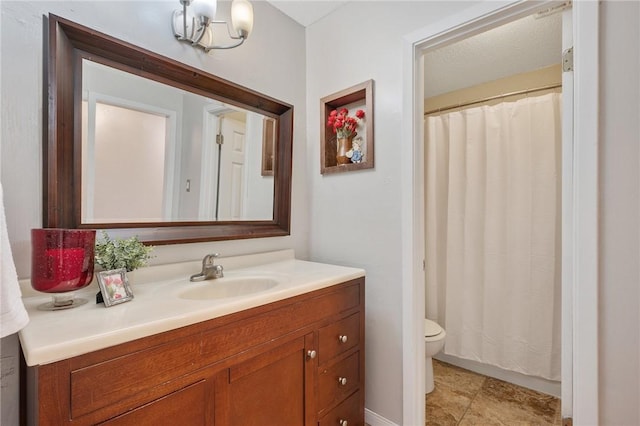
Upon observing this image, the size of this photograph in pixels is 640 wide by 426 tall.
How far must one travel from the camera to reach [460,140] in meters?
2.30

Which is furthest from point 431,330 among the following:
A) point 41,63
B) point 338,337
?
point 41,63

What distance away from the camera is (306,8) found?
1748 millimetres

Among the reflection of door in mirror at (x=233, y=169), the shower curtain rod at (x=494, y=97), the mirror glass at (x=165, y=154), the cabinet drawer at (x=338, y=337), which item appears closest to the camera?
the mirror glass at (x=165, y=154)

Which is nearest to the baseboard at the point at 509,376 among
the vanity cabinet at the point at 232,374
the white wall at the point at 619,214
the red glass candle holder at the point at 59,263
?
the white wall at the point at 619,214

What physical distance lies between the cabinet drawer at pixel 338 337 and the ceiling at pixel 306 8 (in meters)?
1.74

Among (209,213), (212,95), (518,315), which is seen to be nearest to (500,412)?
(518,315)

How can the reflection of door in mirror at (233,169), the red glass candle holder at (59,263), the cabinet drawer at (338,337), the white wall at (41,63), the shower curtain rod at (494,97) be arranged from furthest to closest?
the shower curtain rod at (494,97) < the reflection of door in mirror at (233,169) < the cabinet drawer at (338,337) < the white wall at (41,63) < the red glass candle holder at (59,263)

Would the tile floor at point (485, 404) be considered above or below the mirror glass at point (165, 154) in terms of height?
below

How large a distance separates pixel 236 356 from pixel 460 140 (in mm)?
2205

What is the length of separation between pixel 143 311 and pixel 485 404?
202cm

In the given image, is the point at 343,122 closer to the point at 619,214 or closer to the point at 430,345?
the point at 619,214

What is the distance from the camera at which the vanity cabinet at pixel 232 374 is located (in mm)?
638

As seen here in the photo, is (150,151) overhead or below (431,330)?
overhead

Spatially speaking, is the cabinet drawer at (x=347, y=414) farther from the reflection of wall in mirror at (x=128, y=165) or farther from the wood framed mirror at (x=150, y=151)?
the reflection of wall in mirror at (x=128, y=165)
